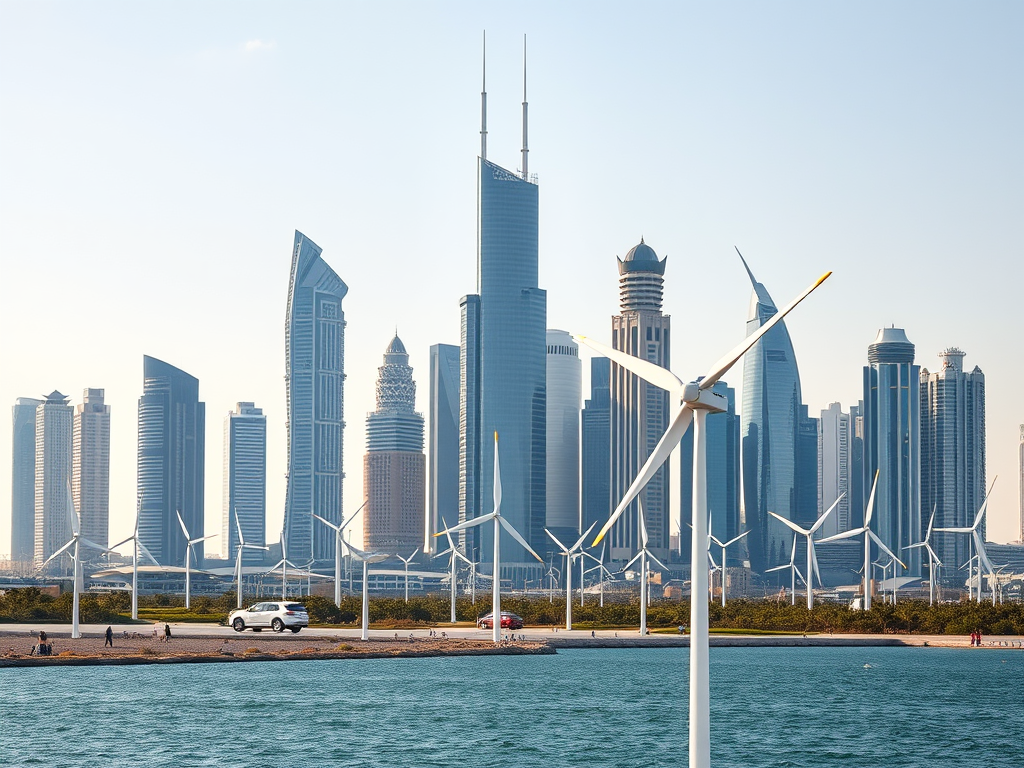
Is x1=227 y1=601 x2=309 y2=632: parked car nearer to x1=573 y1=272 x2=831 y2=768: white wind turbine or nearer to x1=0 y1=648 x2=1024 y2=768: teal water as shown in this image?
x1=0 y1=648 x2=1024 y2=768: teal water

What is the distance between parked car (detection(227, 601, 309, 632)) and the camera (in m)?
109

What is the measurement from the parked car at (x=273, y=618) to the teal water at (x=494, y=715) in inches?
602

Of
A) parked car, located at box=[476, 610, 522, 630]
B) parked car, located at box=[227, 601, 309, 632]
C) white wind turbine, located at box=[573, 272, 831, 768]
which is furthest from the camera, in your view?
parked car, located at box=[476, 610, 522, 630]

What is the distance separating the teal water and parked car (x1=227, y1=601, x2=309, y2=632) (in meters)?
15.3

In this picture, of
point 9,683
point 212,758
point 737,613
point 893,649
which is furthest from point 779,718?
point 737,613

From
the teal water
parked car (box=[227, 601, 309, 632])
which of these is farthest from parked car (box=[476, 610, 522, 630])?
the teal water

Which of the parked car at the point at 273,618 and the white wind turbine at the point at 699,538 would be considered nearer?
the white wind turbine at the point at 699,538

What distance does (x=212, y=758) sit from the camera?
53.4m

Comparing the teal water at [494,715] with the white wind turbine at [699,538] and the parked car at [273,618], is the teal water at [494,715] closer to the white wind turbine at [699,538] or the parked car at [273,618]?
the parked car at [273,618]

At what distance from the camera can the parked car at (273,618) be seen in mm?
108562

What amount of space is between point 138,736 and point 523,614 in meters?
97.9

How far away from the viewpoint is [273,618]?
10969 cm

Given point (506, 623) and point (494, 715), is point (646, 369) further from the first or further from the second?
point (506, 623)

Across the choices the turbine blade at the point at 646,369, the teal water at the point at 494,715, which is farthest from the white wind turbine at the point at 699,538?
the teal water at the point at 494,715
